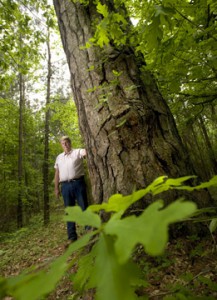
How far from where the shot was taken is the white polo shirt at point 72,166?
398cm

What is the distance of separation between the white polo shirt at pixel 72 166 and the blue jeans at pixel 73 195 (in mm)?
106

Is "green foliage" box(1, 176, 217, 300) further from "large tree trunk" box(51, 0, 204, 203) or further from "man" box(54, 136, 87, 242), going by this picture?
"man" box(54, 136, 87, 242)

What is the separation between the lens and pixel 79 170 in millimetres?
3996

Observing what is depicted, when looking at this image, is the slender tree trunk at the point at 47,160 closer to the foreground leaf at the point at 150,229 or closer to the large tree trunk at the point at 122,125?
the large tree trunk at the point at 122,125

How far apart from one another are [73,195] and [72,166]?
1.69ft

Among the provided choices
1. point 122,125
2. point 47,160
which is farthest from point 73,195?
point 47,160

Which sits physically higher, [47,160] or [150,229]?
[47,160]

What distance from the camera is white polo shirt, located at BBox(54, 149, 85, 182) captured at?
3.98 meters

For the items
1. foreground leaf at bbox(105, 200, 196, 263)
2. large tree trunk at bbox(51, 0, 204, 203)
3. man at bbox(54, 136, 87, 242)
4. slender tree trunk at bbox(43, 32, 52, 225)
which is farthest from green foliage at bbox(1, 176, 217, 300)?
slender tree trunk at bbox(43, 32, 52, 225)

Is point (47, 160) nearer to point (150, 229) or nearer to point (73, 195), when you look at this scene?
point (73, 195)

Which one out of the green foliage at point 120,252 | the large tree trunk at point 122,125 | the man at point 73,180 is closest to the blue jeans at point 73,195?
the man at point 73,180

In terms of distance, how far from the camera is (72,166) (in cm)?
397

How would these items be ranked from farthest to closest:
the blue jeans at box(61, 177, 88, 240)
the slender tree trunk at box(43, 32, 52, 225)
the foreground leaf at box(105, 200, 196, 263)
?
1. the slender tree trunk at box(43, 32, 52, 225)
2. the blue jeans at box(61, 177, 88, 240)
3. the foreground leaf at box(105, 200, 196, 263)

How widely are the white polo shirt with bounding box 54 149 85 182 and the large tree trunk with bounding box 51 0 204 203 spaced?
150cm
